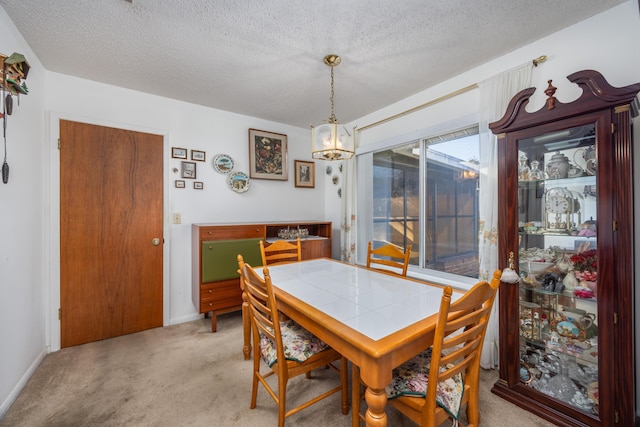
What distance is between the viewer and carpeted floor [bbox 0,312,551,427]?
1516 millimetres

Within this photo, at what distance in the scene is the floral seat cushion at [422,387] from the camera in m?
1.07

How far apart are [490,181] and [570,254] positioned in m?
0.70

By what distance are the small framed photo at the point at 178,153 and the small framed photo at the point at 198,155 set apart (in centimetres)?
8

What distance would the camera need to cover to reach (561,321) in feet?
5.21

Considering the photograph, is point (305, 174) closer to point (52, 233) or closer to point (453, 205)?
point (453, 205)

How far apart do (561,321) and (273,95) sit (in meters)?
3.00

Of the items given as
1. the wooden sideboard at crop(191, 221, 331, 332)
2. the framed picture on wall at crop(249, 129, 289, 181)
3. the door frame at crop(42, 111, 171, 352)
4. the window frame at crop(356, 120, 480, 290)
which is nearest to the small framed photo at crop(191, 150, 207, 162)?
the framed picture on wall at crop(249, 129, 289, 181)

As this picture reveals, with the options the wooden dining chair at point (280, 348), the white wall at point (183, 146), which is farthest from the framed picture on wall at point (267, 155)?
the wooden dining chair at point (280, 348)

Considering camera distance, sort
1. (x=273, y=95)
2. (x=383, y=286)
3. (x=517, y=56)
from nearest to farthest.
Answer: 1. (x=383, y=286)
2. (x=517, y=56)
3. (x=273, y=95)

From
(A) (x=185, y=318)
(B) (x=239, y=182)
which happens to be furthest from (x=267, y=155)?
(A) (x=185, y=318)

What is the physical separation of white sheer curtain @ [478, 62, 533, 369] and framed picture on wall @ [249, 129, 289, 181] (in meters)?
2.35

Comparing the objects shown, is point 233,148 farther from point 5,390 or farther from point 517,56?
point 517,56

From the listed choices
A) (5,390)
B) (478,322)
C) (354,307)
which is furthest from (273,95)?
(5,390)

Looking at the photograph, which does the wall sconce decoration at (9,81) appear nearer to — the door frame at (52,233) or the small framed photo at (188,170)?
the door frame at (52,233)
